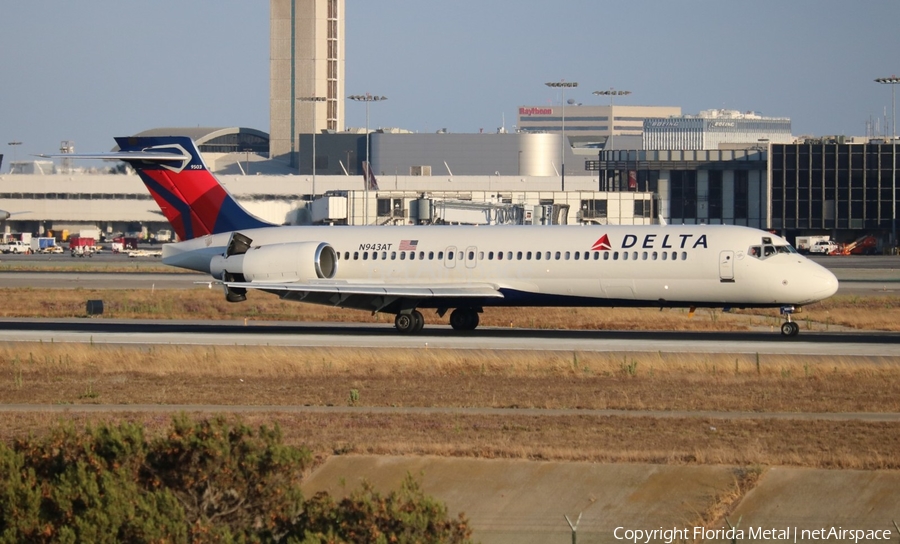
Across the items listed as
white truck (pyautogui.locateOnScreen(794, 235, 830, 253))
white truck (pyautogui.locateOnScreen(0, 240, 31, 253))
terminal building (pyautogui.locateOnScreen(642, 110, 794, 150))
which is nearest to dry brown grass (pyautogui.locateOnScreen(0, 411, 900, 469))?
white truck (pyautogui.locateOnScreen(794, 235, 830, 253))

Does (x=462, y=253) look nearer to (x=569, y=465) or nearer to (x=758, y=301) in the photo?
(x=758, y=301)

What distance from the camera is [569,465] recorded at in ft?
53.3

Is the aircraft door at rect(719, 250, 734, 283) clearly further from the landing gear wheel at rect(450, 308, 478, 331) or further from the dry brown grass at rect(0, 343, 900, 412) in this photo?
the landing gear wheel at rect(450, 308, 478, 331)

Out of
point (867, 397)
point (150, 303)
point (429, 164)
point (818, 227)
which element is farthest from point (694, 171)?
point (867, 397)

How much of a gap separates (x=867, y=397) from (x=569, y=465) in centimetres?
925

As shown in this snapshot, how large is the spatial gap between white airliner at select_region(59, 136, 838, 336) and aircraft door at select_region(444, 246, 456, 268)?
0.18 feet

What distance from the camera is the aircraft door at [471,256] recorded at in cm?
3722

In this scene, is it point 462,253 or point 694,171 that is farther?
point 694,171

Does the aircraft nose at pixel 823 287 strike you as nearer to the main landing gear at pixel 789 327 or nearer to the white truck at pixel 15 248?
the main landing gear at pixel 789 327

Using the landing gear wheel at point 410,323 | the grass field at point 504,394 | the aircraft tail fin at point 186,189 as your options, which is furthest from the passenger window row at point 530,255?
the grass field at point 504,394

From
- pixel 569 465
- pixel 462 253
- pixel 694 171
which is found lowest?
pixel 569 465

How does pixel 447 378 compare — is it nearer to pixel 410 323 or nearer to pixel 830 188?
pixel 410 323

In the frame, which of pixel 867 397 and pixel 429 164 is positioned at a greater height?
pixel 429 164

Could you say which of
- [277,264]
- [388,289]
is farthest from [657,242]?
[277,264]
